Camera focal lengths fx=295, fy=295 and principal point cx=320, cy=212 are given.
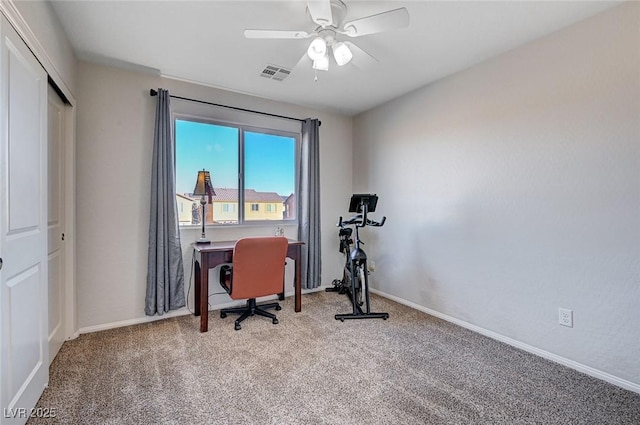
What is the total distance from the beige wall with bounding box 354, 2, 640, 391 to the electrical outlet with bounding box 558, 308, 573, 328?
1.4 inches

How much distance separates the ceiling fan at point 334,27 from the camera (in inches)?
68.6

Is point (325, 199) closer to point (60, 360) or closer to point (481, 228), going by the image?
point (481, 228)

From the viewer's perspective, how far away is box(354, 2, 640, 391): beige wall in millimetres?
1955

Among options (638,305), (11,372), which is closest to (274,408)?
(11,372)

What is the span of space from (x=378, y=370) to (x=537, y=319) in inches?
54.2

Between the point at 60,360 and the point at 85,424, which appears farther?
the point at 60,360

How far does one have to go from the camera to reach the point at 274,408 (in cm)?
173

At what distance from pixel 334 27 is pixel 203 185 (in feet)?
6.45

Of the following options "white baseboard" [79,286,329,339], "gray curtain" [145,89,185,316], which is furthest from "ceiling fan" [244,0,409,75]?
"white baseboard" [79,286,329,339]

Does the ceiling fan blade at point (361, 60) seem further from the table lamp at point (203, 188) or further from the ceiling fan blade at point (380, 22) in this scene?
the table lamp at point (203, 188)

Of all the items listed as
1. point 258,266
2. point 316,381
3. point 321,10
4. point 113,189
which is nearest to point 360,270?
point 258,266

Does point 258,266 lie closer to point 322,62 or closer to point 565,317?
point 322,62

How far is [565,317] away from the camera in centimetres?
221

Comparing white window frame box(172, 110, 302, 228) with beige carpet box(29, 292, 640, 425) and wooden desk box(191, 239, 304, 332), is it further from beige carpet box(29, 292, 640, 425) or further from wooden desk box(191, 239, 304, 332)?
beige carpet box(29, 292, 640, 425)
